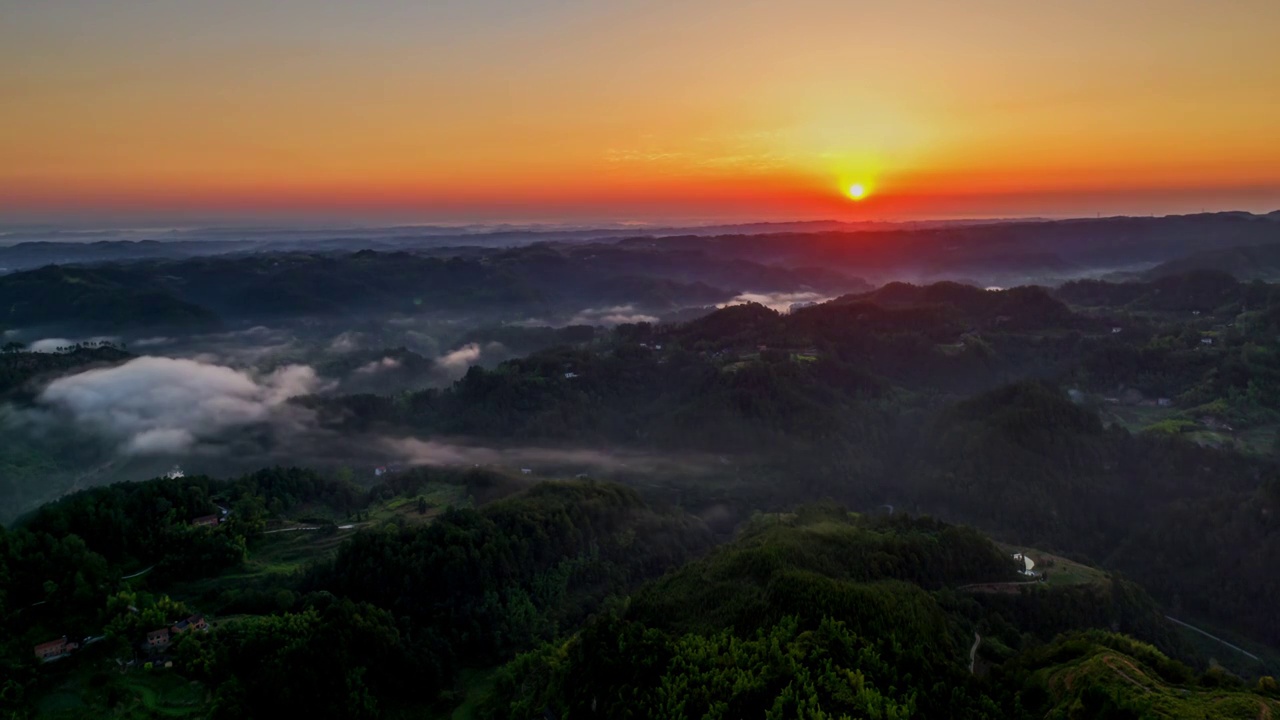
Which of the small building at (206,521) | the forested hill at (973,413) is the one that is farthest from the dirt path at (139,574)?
the forested hill at (973,413)

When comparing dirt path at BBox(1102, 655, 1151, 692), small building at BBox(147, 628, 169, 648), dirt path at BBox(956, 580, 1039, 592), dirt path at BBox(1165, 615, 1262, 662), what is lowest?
dirt path at BBox(1165, 615, 1262, 662)

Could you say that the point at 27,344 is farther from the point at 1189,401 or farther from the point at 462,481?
the point at 1189,401

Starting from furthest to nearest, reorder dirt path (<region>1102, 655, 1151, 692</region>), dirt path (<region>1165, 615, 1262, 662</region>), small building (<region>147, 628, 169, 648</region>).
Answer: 1. dirt path (<region>1165, 615, 1262, 662</region>)
2. small building (<region>147, 628, 169, 648</region>)
3. dirt path (<region>1102, 655, 1151, 692</region>)

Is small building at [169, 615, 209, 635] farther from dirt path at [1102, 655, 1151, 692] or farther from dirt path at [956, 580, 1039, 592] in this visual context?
dirt path at [956, 580, 1039, 592]

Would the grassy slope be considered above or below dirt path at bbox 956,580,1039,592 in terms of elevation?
above

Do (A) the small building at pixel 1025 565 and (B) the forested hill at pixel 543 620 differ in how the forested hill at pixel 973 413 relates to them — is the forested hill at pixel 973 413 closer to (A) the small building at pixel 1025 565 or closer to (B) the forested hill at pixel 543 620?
(A) the small building at pixel 1025 565

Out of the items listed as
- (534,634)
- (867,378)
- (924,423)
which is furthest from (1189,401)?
(534,634)

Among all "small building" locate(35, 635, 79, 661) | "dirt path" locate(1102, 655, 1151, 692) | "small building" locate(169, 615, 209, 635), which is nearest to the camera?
"dirt path" locate(1102, 655, 1151, 692)

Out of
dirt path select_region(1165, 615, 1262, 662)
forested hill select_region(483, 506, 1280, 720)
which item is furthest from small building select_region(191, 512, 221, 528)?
dirt path select_region(1165, 615, 1262, 662)
